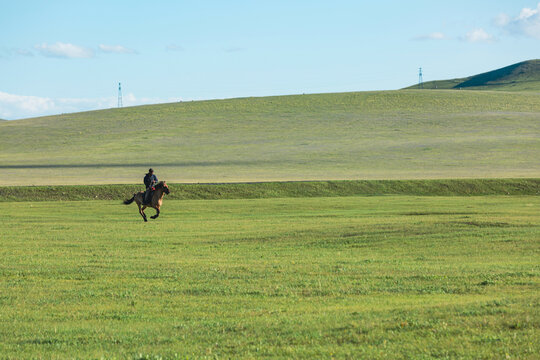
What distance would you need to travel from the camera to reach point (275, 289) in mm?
12516

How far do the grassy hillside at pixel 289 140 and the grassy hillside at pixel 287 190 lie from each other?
3.71m

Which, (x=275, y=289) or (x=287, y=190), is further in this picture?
(x=287, y=190)

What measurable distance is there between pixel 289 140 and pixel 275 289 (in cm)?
6117

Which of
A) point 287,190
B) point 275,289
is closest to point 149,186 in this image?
point 287,190

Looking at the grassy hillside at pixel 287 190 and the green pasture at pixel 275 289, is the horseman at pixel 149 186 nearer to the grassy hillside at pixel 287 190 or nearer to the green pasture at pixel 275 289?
the green pasture at pixel 275 289

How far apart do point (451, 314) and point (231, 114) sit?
279 ft

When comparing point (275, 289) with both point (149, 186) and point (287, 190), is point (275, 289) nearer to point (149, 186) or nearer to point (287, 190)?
point (149, 186)

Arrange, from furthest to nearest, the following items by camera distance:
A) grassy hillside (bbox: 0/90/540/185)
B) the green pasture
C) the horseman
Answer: grassy hillside (bbox: 0/90/540/185) < the horseman < the green pasture

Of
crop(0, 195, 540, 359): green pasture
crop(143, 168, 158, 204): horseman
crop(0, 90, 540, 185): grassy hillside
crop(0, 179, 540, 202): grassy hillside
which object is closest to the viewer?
crop(0, 195, 540, 359): green pasture

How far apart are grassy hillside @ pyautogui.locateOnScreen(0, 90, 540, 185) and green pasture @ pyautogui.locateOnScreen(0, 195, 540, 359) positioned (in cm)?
2729

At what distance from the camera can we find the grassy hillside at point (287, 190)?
4356cm

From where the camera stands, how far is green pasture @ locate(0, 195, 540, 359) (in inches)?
327

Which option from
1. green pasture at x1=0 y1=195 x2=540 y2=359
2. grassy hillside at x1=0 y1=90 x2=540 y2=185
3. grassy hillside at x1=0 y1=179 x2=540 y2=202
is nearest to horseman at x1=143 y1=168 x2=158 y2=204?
green pasture at x1=0 y1=195 x2=540 y2=359

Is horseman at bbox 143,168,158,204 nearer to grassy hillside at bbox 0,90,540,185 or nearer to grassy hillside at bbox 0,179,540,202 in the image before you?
grassy hillside at bbox 0,179,540,202
